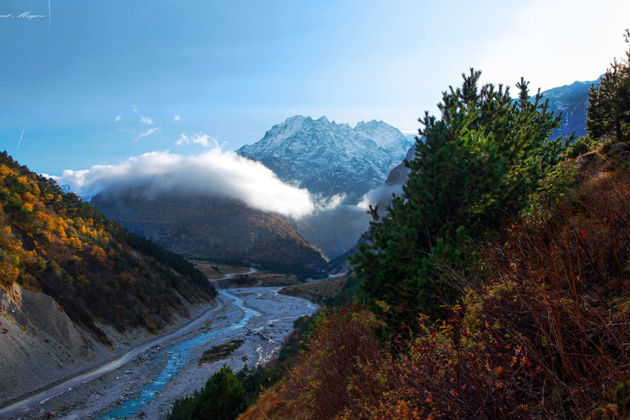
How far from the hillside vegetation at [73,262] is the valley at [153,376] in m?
6.79

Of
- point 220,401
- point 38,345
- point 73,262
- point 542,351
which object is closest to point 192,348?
point 38,345

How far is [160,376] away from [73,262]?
27519 mm

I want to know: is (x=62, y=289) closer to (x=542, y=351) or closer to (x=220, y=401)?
(x=220, y=401)

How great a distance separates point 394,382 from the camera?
514 cm

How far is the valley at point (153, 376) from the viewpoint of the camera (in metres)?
29.8

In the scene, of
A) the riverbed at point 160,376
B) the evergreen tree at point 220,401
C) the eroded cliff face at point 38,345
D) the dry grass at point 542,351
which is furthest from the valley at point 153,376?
the dry grass at point 542,351

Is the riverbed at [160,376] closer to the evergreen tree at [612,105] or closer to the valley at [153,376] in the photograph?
the valley at [153,376]

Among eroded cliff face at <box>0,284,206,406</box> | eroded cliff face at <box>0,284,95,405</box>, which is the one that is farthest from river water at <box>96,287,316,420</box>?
eroded cliff face at <box>0,284,95,405</box>

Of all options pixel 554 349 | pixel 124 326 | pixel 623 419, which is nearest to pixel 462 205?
pixel 554 349

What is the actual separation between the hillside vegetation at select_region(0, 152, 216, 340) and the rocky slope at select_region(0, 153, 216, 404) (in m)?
0.14

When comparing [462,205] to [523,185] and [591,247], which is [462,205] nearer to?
[523,185]

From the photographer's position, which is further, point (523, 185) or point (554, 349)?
point (523, 185)

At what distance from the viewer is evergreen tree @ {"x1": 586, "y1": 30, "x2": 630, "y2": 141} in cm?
1828

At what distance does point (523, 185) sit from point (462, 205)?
7.32 ft
